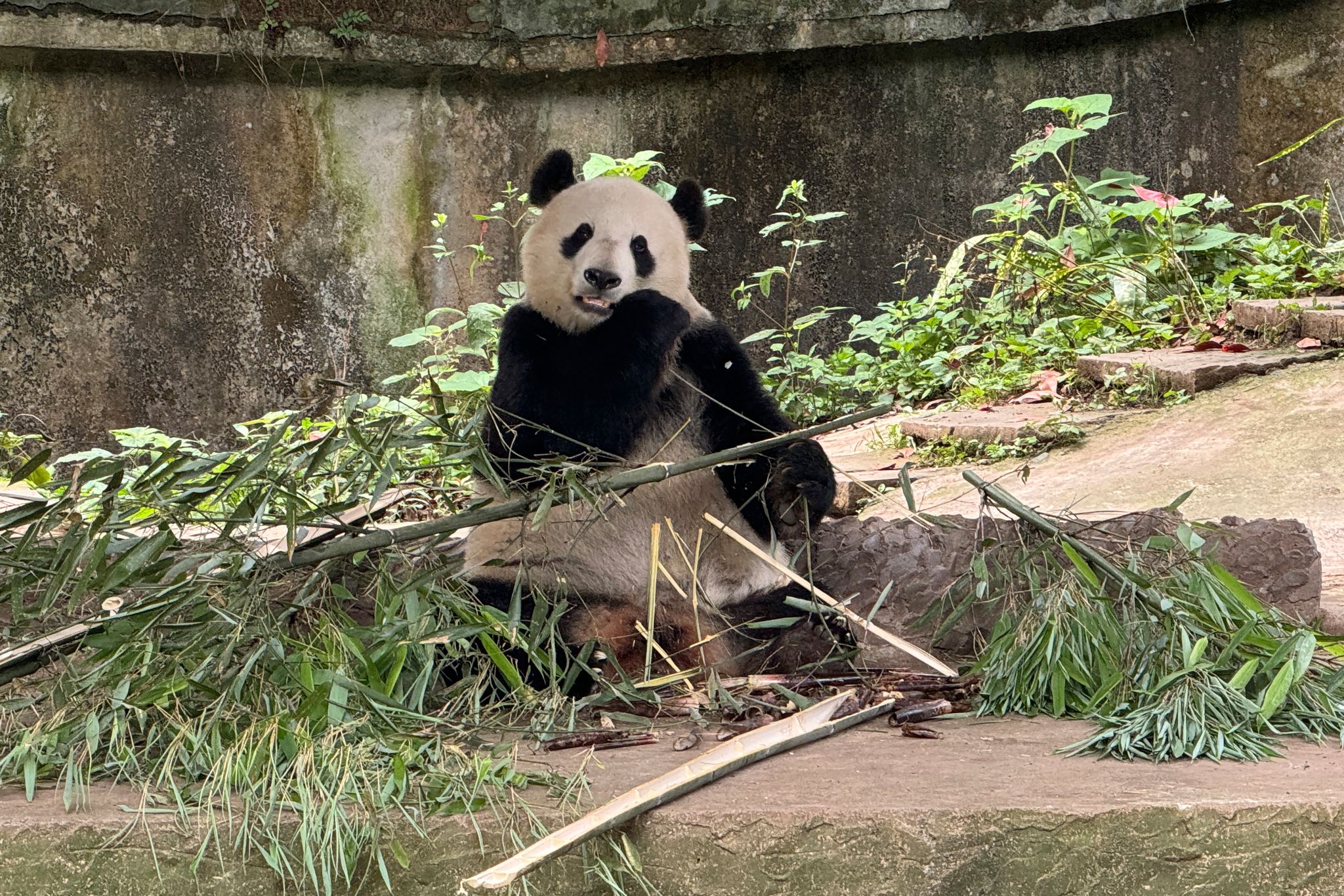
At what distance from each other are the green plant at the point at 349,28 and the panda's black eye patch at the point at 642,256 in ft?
15.8

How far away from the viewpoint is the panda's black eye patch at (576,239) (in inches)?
128

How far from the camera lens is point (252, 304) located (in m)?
7.43

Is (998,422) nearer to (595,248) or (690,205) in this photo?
(690,205)

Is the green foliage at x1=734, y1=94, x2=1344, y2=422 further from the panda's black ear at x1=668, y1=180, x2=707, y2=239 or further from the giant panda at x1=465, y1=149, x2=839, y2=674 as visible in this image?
the giant panda at x1=465, y1=149, x2=839, y2=674

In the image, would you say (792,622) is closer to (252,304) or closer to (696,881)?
(696,881)

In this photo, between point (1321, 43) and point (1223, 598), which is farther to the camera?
point (1321, 43)

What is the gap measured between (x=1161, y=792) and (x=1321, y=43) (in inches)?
248

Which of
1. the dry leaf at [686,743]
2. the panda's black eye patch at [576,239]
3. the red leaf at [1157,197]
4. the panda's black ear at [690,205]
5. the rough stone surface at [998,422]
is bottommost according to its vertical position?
the dry leaf at [686,743]

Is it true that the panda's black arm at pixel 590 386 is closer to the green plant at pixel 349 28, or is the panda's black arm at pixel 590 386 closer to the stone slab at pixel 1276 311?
the stone slab at pixel 1276 311

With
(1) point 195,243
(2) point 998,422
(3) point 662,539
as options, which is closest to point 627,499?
(3) point 662,539

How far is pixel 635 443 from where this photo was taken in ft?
10.4

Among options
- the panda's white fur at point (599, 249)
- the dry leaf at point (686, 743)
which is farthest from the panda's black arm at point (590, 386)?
the dry leaf at point (686, 743)

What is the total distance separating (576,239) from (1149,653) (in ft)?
5.27

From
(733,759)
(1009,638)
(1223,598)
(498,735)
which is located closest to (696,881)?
(733,759)
